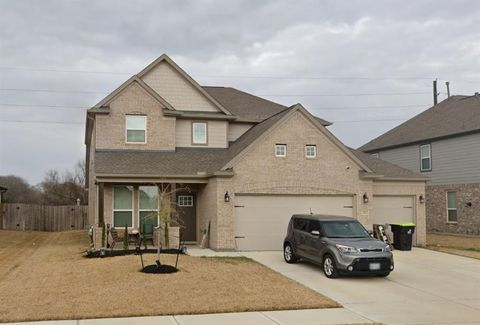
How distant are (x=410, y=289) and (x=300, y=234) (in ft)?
14.4

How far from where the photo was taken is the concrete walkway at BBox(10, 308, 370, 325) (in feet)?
30.3

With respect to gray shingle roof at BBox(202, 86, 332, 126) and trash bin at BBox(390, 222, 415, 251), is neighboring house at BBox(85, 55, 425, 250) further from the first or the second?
gray shingle roof at BBox(202, 86, 332, 126)

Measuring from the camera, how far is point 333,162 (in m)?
21.7

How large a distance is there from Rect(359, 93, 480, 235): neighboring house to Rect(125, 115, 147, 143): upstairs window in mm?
17077

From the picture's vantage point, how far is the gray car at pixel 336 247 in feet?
45.9

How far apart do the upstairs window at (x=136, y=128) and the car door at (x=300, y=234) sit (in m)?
8.91

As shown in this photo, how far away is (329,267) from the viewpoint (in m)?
14.4

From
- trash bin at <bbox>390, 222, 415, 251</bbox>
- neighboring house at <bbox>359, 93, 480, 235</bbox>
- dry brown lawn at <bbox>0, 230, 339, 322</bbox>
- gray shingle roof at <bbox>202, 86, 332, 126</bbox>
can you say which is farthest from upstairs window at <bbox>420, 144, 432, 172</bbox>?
dry brown lawn at <bbox>0, 230, 339, 322</bbox>

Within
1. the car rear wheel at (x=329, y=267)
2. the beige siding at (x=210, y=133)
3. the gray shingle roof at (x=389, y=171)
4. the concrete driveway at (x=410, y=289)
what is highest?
the beige siding at (x=210, y=133)

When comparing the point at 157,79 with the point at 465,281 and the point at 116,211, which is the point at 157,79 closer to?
the point at 116,211

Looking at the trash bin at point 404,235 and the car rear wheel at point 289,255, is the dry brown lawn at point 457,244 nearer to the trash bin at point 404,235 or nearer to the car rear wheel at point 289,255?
the trash bin at point 404,235

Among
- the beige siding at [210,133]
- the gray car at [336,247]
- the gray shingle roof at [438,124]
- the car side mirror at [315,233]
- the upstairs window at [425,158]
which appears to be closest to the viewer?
the gray car at [336,247]

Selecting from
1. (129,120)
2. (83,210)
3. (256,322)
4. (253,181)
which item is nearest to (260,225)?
(253,181)

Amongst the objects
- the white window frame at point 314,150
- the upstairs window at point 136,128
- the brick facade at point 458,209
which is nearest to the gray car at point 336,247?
the white window frame at point 314,150
